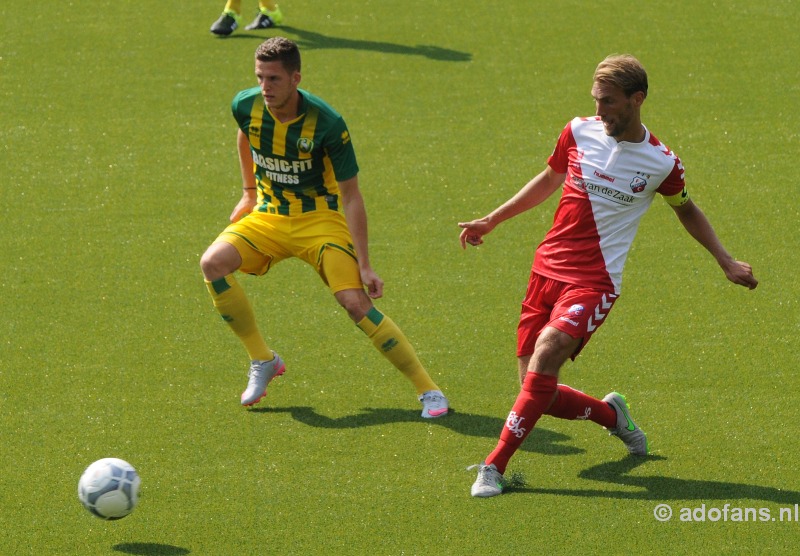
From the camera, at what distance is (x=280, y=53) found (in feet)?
21.2

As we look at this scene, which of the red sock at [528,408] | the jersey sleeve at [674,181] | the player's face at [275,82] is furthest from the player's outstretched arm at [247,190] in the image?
the jersey sleeve at [674,181]

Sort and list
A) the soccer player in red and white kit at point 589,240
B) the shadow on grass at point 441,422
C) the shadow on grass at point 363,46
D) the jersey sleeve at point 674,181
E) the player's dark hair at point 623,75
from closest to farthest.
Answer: the player's dark hair at point 623,75, the soccer player in red and white kit at point 589,240, the jersey sleeve at point 674,181, the shadow on grass at point 441,422, the shadow on grass at point 363,46

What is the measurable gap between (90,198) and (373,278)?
4.01 metres

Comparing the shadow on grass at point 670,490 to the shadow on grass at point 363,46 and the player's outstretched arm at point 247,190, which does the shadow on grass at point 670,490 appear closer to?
the player's outstretched arm at point 247,190

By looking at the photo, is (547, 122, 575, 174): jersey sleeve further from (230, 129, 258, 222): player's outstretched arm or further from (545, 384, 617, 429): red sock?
(230, 129, 258, 222): player's outstretched arm

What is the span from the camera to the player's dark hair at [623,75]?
18.6ft

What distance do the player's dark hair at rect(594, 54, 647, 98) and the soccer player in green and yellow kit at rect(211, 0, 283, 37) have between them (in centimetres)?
790

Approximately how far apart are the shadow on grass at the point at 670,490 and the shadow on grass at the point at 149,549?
5.36ft

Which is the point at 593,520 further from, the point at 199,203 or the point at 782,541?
the point at 199,203

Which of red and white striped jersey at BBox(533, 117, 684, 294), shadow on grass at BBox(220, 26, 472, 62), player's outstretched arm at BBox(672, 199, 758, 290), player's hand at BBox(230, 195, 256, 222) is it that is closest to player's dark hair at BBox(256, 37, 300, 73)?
player's hand at BBox(230, 195, 256, 222)

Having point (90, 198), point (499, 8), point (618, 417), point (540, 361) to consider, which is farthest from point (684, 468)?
point (499, 8)

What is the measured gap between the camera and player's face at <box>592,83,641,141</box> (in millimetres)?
5723

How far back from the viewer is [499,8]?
13617 millimetres

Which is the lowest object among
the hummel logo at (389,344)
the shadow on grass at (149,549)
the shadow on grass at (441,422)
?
the shadow on grass at (149,549)
